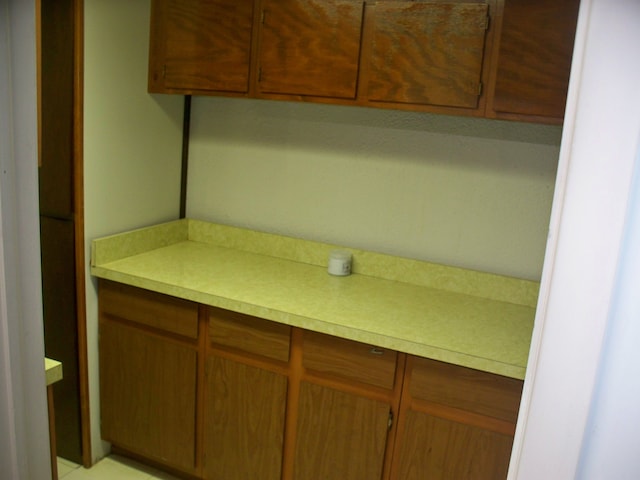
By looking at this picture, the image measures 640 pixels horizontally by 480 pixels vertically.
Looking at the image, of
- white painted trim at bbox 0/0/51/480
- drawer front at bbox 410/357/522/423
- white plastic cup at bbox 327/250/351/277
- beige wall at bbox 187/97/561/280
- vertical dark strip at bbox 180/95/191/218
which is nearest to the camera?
white painted trim at bbox 0/0/51/480

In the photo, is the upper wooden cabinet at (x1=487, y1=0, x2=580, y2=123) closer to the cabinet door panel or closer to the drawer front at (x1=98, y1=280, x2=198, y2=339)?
the cabinet door panel

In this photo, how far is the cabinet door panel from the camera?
5.40 ft

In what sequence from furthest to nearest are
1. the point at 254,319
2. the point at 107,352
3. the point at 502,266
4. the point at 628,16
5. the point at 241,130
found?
the point at 241,130 < the point at 107,352 < the point at 502,266 < the point at 254,319 < the point at 628,16

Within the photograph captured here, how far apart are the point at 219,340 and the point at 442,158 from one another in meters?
1.11

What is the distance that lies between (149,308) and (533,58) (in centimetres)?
162

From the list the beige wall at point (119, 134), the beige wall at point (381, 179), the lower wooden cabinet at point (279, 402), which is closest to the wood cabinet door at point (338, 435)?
the lower wooden cabinet at point (279, 402)

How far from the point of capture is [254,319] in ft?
6.34

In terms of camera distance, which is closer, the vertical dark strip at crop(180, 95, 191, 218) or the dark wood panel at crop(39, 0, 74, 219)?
the dark wood panel at crop(39, 0, 74, 219)

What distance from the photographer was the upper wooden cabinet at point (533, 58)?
1649mm

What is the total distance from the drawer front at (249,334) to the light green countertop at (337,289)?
0.06 metres

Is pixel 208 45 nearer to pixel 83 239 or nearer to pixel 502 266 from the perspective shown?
pixel 83 239

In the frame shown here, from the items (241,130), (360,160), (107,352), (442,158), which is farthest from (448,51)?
(107,352)

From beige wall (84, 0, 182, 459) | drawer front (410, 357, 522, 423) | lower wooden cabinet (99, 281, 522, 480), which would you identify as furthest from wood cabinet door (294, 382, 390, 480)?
beige wall (84, 0, 182, 459)

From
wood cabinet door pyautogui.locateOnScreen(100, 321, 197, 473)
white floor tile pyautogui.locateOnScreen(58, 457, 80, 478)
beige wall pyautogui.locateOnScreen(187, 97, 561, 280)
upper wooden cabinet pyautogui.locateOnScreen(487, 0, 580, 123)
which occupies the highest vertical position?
upper wooden cabinet pyautogui.locateOnScreen(487, 0, 580, 123)
